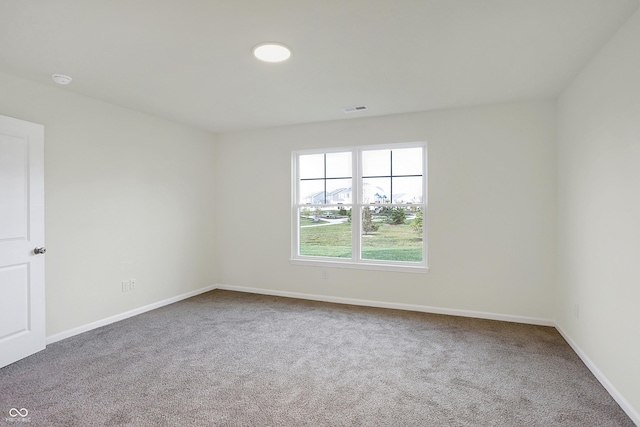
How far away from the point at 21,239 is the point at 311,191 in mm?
3241

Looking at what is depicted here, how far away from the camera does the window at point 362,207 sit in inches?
169

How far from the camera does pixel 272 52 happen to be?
2523mm

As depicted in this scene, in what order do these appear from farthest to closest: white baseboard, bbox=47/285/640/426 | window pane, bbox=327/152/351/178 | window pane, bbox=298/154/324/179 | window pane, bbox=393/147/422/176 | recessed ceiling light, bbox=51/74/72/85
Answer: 1. window pane, bbox=298/154/324/179
2. window pane, bbox=327/152/351/178
3. window pane, bbox=393/147/422/176
4. recessed ceiling light, bbox=51/74/72/85
5. white baseboard, bbox=47/285/640/426

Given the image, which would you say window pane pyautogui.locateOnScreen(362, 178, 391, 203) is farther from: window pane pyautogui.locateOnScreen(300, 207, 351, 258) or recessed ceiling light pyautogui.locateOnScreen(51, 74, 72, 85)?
recessed ceiling light pyautogui.locateOnScreen(51, 74, 72, 85)

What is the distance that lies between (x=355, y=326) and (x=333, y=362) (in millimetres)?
880

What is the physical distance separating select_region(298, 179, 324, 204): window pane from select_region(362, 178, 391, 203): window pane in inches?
25.6

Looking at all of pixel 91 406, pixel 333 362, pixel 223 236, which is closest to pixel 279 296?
pixel 223 236

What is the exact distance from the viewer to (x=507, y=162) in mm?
3768

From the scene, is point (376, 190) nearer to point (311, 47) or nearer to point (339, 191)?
point (339, 191)

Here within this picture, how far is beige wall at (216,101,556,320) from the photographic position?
3.66m

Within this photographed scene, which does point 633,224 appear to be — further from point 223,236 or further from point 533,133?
point 223,236

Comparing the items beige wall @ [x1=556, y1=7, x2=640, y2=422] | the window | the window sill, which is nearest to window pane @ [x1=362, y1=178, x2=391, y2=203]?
the window

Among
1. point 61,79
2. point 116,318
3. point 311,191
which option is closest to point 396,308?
point 311,191

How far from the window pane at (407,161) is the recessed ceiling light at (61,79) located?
3573mm
